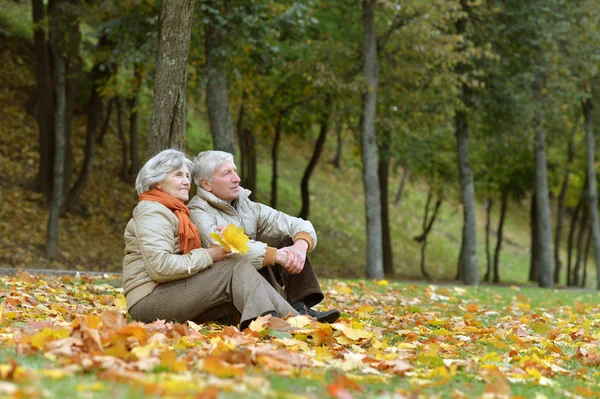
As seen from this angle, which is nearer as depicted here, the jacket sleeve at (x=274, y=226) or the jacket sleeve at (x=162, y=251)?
the jacket sleeve at (x=162, y=251)

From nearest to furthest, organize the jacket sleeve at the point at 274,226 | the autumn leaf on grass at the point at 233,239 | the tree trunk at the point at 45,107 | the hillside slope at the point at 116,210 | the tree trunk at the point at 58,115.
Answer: the autumn leaf on grass at the point at 233,239 → the jacket sleeve at the point at 274,226 → the tree trunk at the point at 58,115 → the hillside slope at the point at 116,210 → the tree trunk at the point at 45,107

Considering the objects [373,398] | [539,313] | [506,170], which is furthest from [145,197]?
[506,170]

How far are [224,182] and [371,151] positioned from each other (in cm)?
1105

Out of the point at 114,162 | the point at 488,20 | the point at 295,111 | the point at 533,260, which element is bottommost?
the point at 533,260

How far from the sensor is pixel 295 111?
75.0ft

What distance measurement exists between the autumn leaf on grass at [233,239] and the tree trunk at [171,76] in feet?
9.94

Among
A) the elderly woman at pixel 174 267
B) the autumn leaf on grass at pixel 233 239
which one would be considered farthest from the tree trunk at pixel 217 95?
the autumn leaf on grass at pixel 233 239

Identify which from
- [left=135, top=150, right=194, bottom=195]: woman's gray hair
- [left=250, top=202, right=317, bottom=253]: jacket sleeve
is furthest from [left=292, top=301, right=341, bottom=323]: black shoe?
[left=135, top=150, right=194, bottom=195]: woman's gray hair

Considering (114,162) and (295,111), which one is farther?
(114,162)

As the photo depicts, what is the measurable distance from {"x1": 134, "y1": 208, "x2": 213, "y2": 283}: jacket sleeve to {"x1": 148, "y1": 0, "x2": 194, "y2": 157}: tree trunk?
9.25ft

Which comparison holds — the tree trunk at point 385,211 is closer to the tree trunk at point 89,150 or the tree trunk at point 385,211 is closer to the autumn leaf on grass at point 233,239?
the tree trunk at point 89,150

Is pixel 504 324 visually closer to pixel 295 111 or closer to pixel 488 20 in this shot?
pixel 488 20

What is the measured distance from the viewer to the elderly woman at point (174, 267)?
216 inches

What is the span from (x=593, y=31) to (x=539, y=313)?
13.2m
